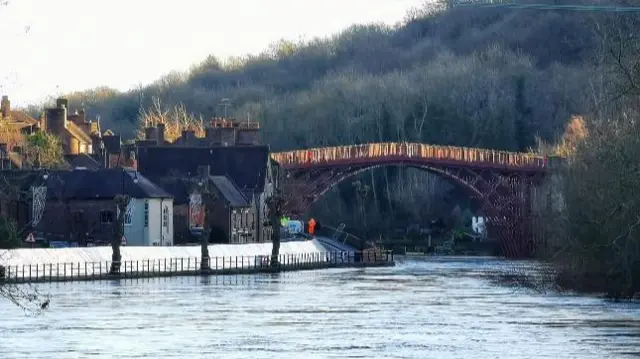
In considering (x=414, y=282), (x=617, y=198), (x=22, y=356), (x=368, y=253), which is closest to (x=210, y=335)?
(x=22, y=356)

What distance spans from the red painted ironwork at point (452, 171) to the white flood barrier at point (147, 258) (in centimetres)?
1126

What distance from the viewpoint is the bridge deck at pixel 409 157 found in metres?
152

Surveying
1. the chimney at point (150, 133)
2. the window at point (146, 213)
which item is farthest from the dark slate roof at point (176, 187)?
the chimney at point (150, 133)

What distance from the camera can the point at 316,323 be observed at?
72.4 metres

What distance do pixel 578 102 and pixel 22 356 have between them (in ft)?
458

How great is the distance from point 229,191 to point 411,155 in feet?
53.9

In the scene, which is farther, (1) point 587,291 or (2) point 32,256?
(2) point 32,256

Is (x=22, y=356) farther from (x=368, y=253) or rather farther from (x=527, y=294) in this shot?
(x=368, y=253)

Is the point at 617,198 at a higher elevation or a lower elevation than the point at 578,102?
lower

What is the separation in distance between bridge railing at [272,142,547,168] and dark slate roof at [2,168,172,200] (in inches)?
974

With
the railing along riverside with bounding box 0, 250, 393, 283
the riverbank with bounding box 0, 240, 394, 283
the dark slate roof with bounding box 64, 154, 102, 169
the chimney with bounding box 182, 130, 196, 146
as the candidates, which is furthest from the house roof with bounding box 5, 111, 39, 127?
the railing along riverside with bounding box 0, 250, 393, 283

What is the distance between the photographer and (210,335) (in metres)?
66.8

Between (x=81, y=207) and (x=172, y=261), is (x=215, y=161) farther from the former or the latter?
(x=172, y=261)

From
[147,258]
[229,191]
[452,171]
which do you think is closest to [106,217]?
[147,258]
